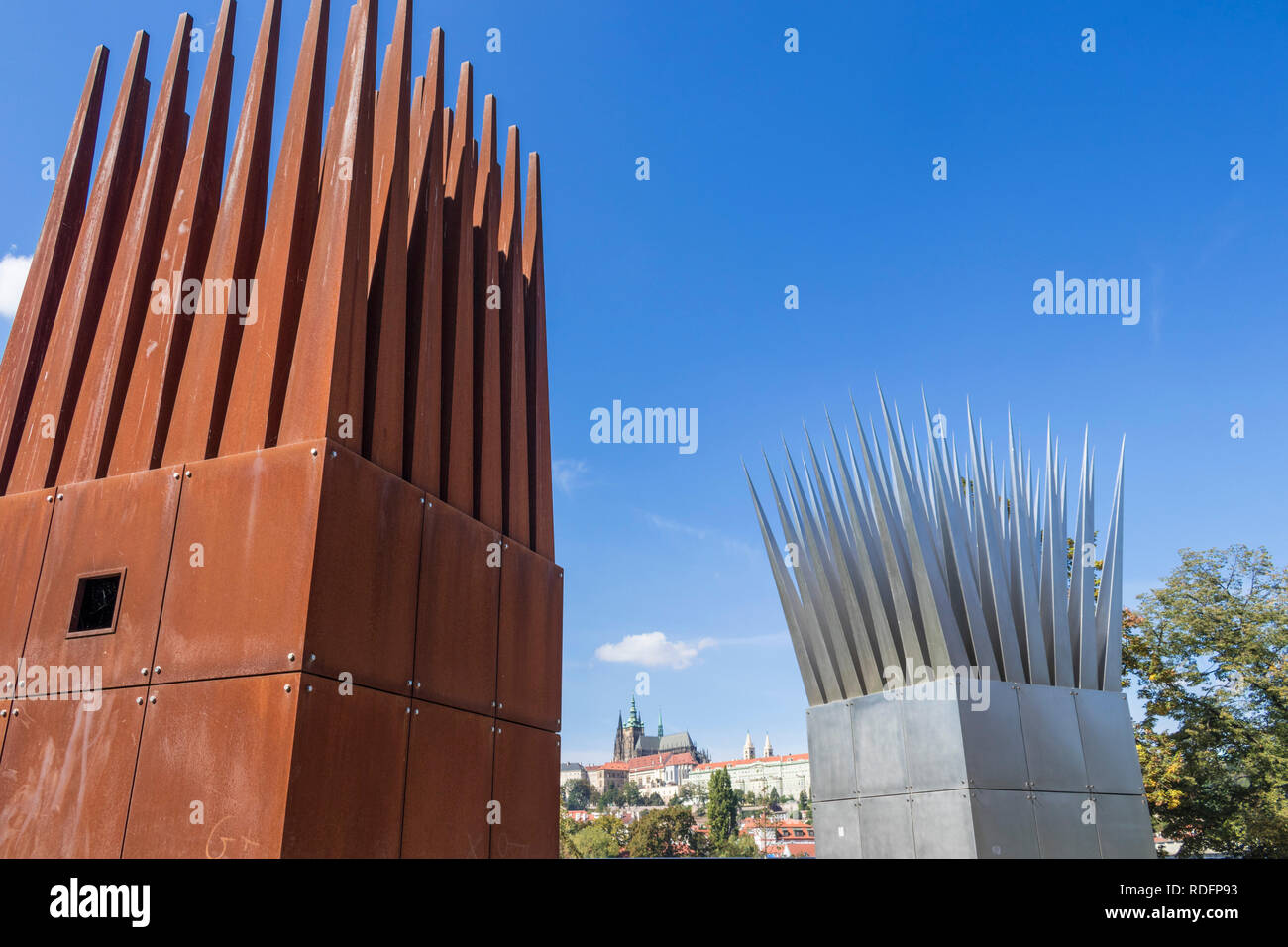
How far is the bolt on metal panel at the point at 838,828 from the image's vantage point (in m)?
8.98

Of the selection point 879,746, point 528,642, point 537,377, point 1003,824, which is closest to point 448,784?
point 528,642

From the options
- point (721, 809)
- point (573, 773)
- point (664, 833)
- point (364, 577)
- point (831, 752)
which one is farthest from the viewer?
point (573, 773)

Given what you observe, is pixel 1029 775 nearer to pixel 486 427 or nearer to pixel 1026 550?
pixel 1026 550

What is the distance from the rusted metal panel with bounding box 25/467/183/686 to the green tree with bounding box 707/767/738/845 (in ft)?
295

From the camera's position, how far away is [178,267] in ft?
24.1

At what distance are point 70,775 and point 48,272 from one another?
536 centimetres

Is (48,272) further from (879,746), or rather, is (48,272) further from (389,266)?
(879,746)

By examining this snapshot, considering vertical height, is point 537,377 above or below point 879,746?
above

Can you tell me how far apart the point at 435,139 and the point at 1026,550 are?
750 centimetres

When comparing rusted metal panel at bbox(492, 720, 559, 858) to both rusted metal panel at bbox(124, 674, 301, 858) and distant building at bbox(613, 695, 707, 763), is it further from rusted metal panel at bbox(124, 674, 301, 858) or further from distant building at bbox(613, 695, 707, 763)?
distant building at bbox(613, 695, 707, 763)

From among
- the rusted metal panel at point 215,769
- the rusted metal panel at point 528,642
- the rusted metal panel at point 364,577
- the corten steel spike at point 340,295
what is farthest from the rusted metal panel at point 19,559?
the rusted metal panel at point 528,642

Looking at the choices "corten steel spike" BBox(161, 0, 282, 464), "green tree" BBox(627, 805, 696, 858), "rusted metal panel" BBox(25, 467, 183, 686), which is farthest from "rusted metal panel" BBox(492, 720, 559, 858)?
"green tree" BBox(627, 805, 696, 858)

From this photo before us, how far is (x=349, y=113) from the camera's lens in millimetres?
7016
